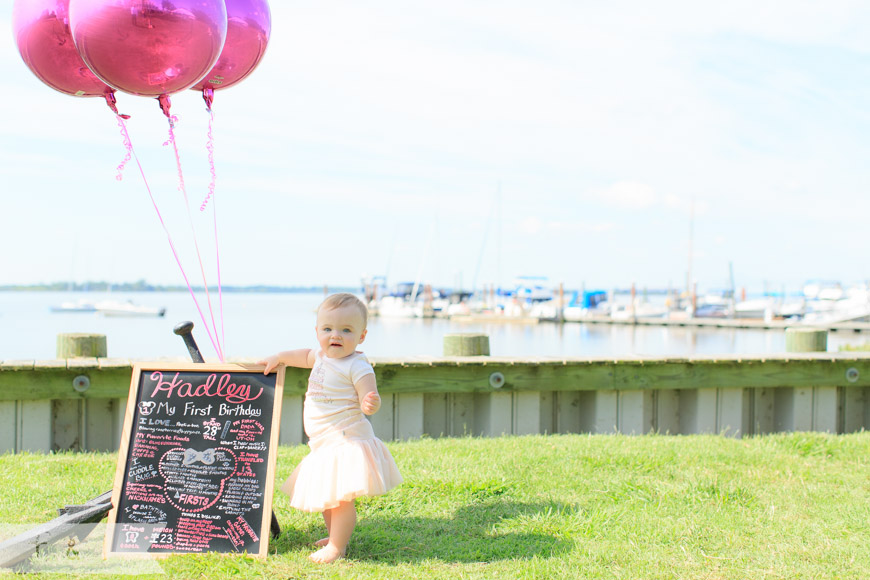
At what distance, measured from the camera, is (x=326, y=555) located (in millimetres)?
3291

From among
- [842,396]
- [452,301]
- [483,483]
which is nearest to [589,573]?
[483,483]

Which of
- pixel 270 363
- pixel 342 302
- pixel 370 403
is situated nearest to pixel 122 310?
pixel 270 363

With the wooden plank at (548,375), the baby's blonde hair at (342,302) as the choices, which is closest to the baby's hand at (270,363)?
the baby's blonde hair at (342,302)

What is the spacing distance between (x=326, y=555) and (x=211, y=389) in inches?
36.9

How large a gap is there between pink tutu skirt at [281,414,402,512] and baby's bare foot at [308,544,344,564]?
175 mm

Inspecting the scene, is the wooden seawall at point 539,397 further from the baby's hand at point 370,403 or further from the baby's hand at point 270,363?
the baby's hand at point 370,403

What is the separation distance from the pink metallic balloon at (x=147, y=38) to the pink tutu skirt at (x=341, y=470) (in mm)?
1702

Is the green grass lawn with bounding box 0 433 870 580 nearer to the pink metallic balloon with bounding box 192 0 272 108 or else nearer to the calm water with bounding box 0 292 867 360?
the pink metallic balloon with bounding box 192 0 272 108

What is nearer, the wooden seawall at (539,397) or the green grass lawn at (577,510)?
the green grass lawn at (577,510)

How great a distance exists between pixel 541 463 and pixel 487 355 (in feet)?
5.06

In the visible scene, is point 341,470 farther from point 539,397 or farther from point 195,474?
point 539,397

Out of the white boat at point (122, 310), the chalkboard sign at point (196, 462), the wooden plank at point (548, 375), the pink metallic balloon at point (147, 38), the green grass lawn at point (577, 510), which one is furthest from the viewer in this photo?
the white boat at point (122, 310)

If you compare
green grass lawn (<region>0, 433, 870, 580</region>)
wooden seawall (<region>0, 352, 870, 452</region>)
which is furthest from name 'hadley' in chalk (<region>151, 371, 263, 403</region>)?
wooden seawall (<region>0, 352, 870, 452</region>)

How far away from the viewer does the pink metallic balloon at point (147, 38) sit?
9.81ft
